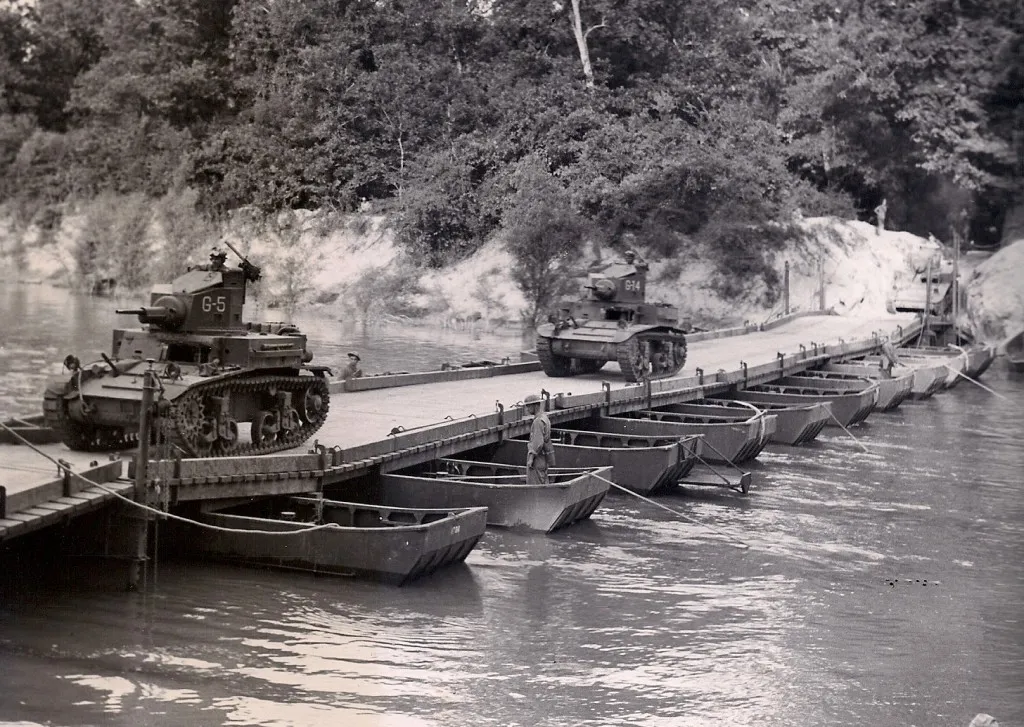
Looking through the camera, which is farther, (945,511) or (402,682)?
(945,511)

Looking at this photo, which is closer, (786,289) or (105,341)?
(105,341)

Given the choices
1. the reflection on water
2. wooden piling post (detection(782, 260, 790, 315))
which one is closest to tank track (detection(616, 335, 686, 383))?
the reflection on water

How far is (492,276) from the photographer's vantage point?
45.7 meters

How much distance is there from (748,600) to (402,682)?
4.41 metres

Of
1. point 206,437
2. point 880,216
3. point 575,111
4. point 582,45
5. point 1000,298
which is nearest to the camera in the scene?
point 206,437

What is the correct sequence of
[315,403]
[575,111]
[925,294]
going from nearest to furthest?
[315,403] → [925,294] → [575,111]

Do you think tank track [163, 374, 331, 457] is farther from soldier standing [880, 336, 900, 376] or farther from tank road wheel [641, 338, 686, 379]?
soldier standing [880, 336, 900, 376]

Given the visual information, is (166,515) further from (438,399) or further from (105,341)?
(105,341)

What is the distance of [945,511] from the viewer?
762 inches

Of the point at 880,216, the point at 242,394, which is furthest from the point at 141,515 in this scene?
the point at 880,216

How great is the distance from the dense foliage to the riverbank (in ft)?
3.15

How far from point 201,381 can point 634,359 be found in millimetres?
11572

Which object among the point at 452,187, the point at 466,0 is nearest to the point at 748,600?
the point at 452,187

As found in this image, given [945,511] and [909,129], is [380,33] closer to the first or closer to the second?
[909,129]
